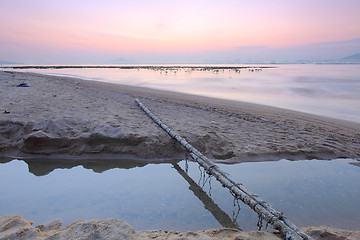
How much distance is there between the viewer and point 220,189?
15.3 feet

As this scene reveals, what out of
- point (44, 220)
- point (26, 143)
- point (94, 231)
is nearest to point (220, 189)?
point (94, 231)

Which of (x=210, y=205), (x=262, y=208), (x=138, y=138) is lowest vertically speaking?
(x=210, y=205)

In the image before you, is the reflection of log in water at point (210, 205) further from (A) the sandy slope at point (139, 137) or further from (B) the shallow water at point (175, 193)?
(A) the sandy slope at point (139, 137)

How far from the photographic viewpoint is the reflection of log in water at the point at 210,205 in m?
3.73

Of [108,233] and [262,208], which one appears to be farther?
[262,208]

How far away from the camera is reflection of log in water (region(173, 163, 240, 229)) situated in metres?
3.73

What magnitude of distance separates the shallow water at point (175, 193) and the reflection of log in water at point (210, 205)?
0.05 ft

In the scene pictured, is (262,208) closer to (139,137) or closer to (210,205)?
(210,205)

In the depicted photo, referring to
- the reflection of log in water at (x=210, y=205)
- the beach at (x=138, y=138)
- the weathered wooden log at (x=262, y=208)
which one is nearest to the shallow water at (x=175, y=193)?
the reflection of log in water at (x=210, y=205)

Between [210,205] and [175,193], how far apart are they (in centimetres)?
73

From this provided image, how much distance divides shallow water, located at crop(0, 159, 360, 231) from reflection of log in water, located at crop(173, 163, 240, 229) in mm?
16

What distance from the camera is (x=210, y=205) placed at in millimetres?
4188

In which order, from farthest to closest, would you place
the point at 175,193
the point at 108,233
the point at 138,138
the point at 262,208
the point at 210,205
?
1. the point at 138,138
2. the point at 175,193
3. the point at 210,205
4. the point at 262,208
5. the point at 108,233

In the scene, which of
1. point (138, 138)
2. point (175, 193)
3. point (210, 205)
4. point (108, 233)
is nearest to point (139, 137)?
point (138, 138)
